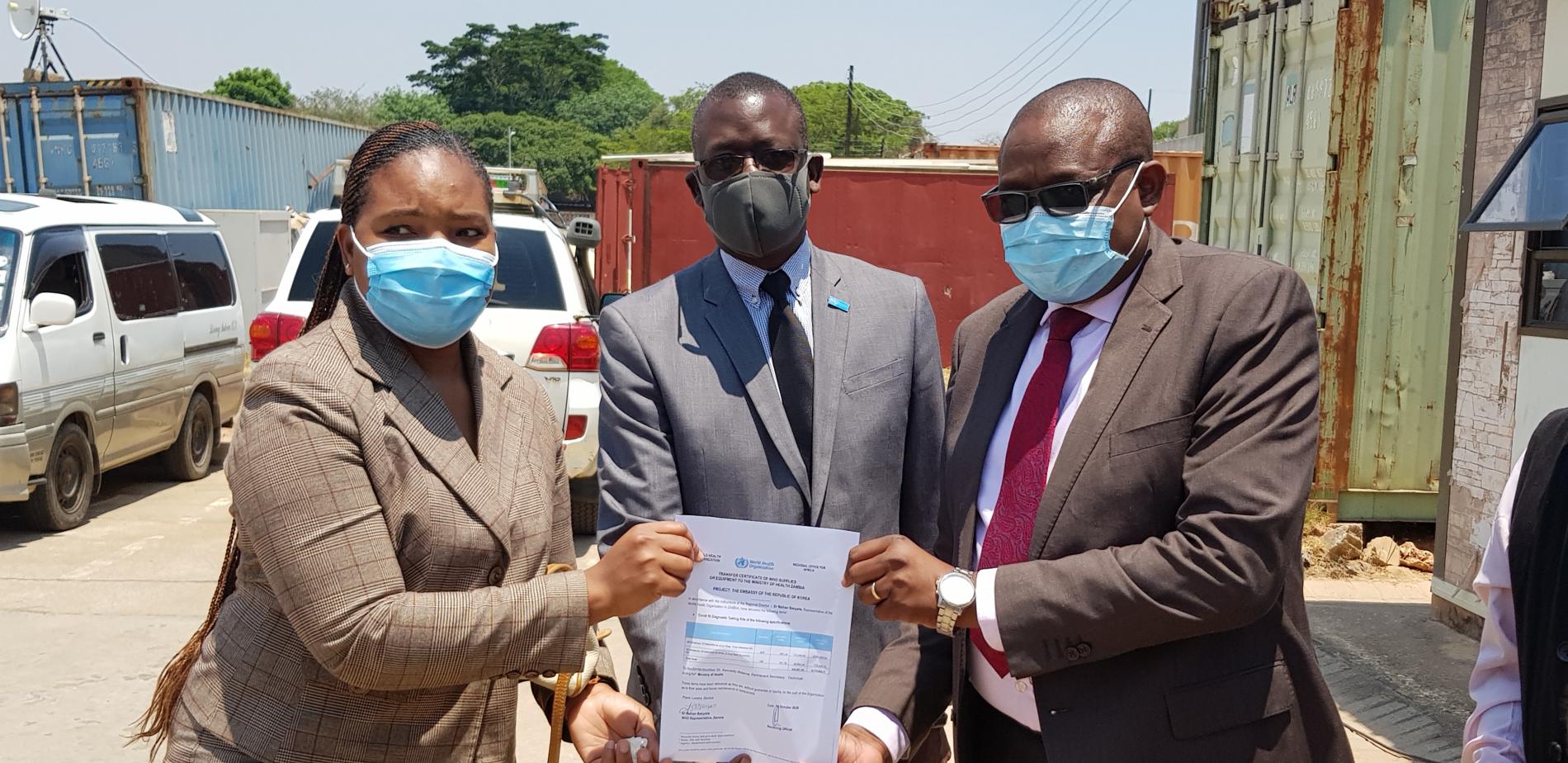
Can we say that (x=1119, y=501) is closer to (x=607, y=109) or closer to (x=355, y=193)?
(x=355, y=193)

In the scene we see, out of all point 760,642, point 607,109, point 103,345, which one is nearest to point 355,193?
point 760,642

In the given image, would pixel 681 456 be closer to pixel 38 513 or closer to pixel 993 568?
pixel 993 568

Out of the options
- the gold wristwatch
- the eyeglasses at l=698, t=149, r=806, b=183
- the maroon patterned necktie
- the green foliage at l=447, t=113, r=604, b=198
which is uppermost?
the green foliage at l=447, t=113, r=604, b=198

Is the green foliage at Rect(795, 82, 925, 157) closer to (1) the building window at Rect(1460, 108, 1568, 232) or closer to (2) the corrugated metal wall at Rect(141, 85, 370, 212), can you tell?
(2) the corrugated metal wall at Rect(141, 85, 370, 212)

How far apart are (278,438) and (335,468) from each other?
0.32ft

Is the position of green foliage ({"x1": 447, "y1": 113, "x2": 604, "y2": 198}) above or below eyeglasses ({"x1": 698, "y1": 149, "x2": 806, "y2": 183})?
above

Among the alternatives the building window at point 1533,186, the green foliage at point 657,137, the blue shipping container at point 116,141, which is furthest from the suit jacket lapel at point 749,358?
the green foliage at point 657,137

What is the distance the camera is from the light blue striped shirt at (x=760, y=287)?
258cm

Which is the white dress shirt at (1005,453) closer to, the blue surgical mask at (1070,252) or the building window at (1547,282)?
the blue surgical mask at (1070,252)

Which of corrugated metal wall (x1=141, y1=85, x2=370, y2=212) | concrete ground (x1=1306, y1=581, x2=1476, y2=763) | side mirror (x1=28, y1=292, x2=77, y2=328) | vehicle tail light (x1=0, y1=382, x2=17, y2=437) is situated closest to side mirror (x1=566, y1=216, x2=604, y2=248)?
side mirror (x1=28, y1=292, x2=77, y2=328)

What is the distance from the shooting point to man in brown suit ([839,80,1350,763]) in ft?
6.09

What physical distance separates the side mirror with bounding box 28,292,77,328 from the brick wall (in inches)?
312

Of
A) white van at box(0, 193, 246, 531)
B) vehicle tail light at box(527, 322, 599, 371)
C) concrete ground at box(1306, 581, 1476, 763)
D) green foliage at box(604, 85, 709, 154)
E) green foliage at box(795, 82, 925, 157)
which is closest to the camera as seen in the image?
concrete ground at box(1306, 581, 1476, 763)

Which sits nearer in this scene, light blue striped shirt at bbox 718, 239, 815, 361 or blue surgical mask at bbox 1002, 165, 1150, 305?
blue surgical mask at bbox 1002, 165, 1150, 305
